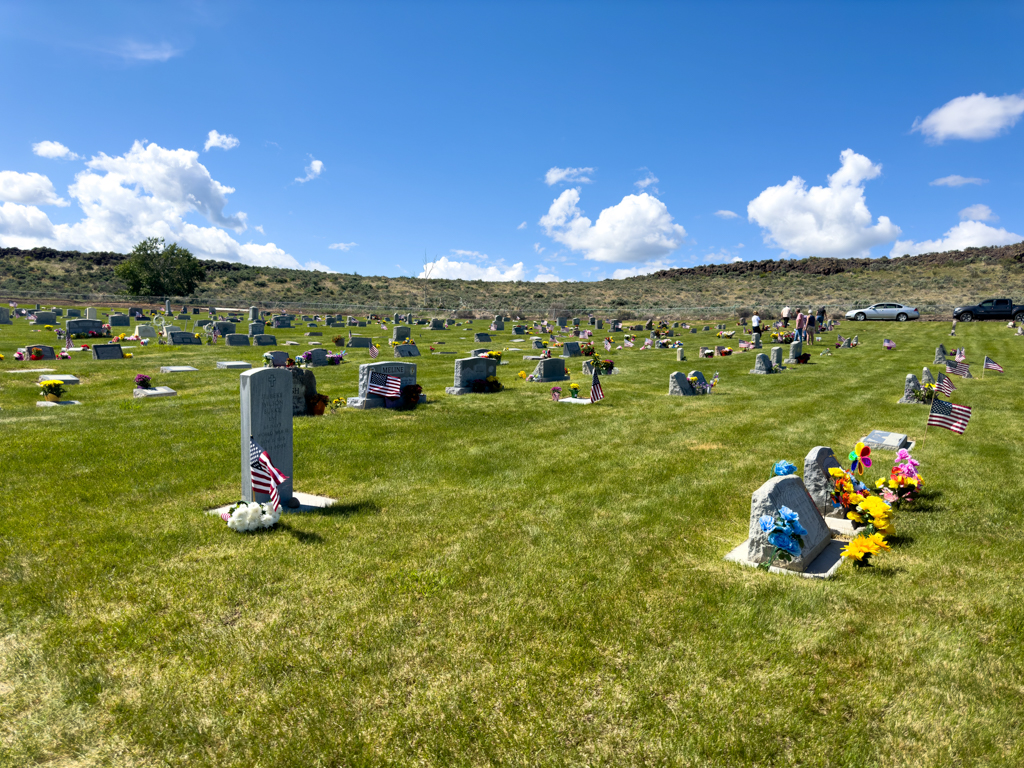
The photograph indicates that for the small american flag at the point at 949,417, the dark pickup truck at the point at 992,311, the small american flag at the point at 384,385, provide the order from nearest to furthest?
the small american flag at the point at 949,417 < the small american flag at the point at 384,385 < the dark pickup truck at the point at 992,311

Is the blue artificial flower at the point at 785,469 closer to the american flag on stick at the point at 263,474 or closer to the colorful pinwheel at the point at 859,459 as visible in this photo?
the colorful pinwheel at the point at 859,459

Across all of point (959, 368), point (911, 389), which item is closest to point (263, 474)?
point (911, 389)

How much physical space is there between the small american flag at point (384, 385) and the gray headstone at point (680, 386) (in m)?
8.18

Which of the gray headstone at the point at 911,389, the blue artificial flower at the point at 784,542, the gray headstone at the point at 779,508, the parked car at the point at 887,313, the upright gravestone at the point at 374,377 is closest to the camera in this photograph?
the blue artificial flower at the point at 784,542

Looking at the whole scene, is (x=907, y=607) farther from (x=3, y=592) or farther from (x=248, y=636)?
(x=3, y=592)

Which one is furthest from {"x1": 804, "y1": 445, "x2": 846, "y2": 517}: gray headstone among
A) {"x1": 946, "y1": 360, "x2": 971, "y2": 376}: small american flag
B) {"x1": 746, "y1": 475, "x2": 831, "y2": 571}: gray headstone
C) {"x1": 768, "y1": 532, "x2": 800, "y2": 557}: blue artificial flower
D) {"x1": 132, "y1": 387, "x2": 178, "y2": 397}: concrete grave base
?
{"x1": 132, "y1": 387, "x2": 178, "y2": 397}: concrete grave base

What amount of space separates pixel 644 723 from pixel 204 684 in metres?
3.07

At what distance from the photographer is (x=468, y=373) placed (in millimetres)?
16891

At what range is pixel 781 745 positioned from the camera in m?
3.52

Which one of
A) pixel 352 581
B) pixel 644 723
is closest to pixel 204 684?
pixel 352 581

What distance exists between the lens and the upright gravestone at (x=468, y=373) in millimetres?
16719

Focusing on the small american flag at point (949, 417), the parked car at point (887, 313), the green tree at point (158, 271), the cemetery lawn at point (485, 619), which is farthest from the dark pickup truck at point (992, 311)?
the green tree at point (158, 271)

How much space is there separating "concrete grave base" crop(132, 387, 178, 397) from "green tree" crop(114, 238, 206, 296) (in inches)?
2222

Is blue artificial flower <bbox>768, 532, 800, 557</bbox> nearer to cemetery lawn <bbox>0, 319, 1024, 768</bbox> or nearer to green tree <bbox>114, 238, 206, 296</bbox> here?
cemetery lawn <bbox>0, 319, 1024, 768</bbox>
